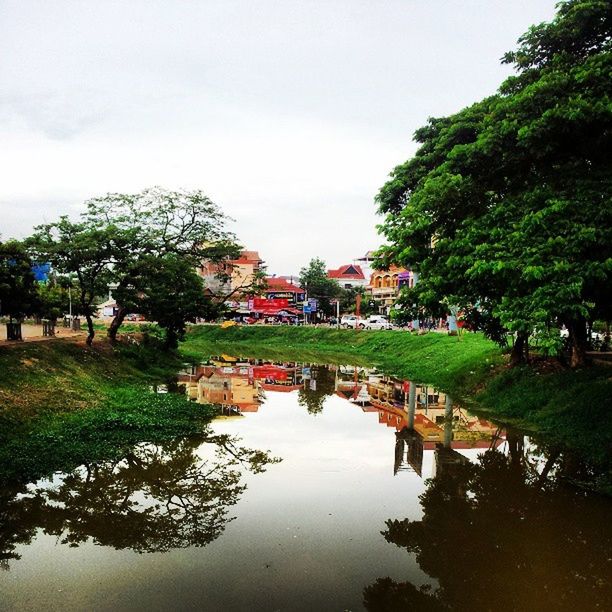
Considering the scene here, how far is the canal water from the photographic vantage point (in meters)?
7.23

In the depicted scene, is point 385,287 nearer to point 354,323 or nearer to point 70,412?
point 354,323

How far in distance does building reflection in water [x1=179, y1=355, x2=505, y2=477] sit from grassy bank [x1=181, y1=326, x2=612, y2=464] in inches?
50.0

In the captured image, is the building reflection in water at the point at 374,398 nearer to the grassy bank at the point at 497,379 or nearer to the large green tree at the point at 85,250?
the grassy bank at the point at 497,379

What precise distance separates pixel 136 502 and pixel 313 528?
378 cm

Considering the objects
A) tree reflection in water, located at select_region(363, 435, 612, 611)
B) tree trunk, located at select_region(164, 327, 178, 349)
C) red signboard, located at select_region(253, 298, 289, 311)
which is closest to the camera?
tree reflection in water, located at select_region(363, 435, 612, 611)

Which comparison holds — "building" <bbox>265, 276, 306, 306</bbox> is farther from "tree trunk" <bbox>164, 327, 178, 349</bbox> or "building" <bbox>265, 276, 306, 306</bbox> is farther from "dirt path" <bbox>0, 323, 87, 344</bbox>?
"dirt path" <bbox>0, 323, 87, 344</bbox>

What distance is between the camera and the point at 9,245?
2155 cm

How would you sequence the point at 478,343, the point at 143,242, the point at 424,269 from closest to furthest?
the point at 424,269
the point at 143,242
the point at 478,343

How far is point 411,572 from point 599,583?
2.74 m

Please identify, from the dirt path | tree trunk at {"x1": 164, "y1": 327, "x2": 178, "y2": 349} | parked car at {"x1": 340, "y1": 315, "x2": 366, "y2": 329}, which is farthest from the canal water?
parked car at {"x1": 340, "y1": 315, "x2": 366, "y2": 329}

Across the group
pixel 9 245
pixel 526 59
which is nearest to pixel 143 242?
pixel 9 245

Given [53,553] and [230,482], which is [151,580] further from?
[230,482]

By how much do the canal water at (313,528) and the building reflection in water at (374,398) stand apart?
21 centimetres

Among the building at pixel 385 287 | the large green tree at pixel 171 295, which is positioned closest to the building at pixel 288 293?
the building at pixel 385 287
